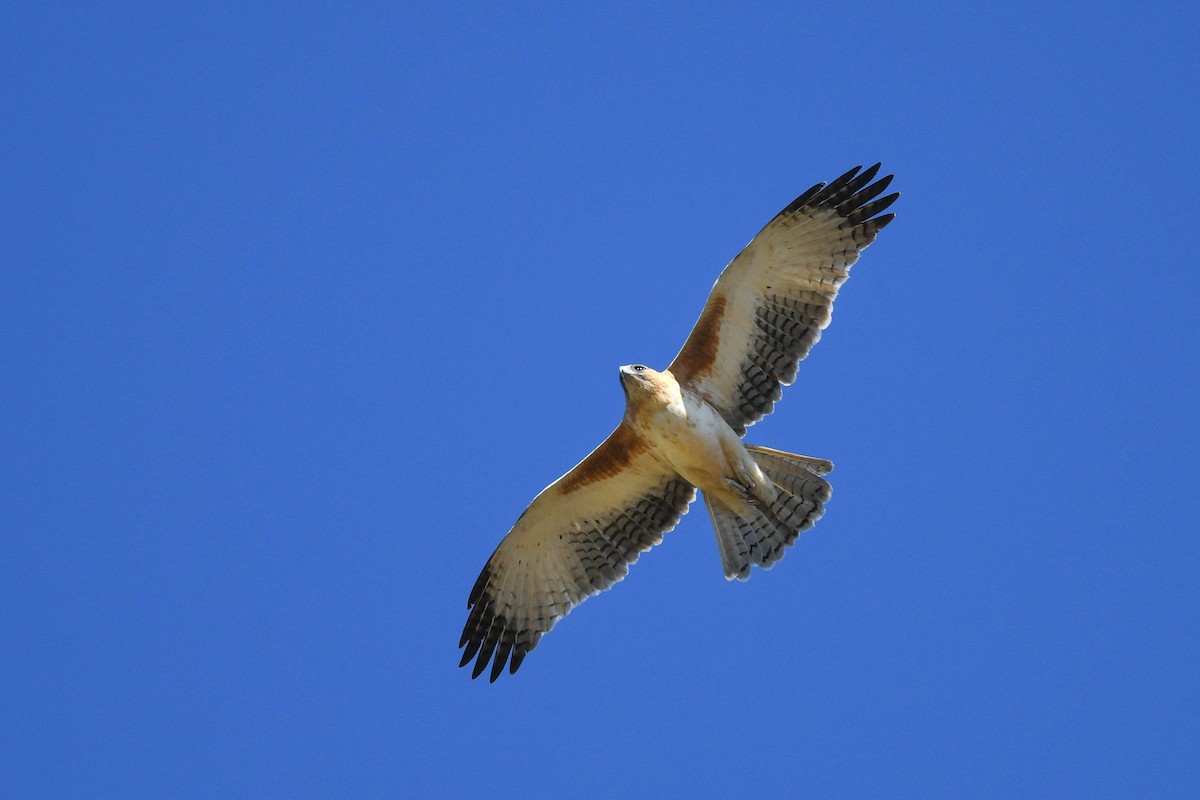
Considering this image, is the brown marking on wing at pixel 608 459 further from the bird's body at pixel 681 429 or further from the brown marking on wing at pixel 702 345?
the brown marking on wing at pixel 702 345

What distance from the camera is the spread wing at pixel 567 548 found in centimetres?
1129

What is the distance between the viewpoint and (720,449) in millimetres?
10773

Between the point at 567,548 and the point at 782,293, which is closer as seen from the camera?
the point at 782,293

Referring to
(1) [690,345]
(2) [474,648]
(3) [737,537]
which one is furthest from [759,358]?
(2) [474,648]

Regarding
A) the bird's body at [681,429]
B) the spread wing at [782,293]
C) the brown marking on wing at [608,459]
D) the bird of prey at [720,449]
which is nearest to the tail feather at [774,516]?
the bird of prey at [720,449]

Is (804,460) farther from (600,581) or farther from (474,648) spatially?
(474,648)

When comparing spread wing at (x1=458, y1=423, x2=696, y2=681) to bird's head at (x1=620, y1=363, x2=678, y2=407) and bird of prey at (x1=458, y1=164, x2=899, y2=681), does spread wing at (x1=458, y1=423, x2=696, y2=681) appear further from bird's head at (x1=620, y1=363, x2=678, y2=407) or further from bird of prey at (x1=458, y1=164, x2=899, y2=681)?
bird's head at (x1=620, y1=363, x2=678, y2=407)

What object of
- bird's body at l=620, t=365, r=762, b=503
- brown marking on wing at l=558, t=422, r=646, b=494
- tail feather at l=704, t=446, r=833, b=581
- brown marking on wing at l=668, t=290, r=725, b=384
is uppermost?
brown marking on wing at l=668, t=290, r=725, b=384

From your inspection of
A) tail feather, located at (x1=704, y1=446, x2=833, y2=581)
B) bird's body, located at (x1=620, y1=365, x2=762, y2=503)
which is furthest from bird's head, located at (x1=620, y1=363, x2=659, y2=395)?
tail feather, located at (x1=704, y1=446, x2=833, y2=581)

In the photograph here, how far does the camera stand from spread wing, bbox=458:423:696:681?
37.0ft

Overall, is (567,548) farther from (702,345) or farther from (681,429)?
(702,345)

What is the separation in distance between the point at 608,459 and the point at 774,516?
152 cm

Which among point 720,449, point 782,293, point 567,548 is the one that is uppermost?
point 782,293

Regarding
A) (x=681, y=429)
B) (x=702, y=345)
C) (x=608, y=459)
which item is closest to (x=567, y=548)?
(x=608, y=459)
